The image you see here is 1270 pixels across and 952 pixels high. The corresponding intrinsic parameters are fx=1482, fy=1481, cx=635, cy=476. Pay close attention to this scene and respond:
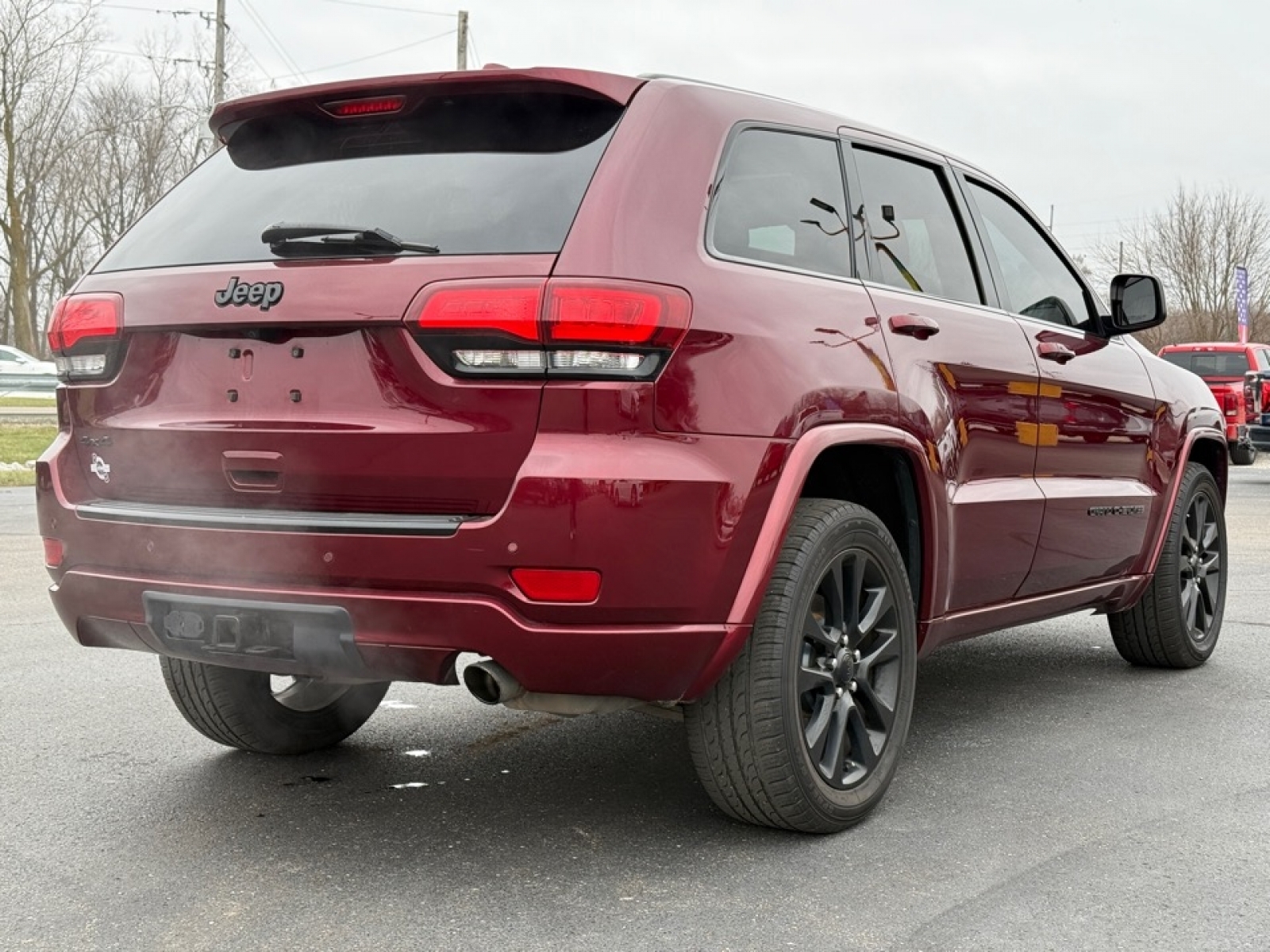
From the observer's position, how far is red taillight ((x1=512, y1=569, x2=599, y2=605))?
302 cm

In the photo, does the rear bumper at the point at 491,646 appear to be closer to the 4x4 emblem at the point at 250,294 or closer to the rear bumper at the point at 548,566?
the rear bumper at the point at 548,566

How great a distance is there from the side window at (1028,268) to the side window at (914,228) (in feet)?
0.79

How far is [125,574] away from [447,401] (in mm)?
927

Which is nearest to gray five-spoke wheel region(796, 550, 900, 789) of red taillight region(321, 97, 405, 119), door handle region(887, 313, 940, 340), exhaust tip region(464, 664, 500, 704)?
door handle region(887, 313, 940, 340)

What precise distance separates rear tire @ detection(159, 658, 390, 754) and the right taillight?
1432mm

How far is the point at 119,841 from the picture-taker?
354 cm

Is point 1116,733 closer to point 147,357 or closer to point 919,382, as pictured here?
point 919,382

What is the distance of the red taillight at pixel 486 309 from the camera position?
300cm

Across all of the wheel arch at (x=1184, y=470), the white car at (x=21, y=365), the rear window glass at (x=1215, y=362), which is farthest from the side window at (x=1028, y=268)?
the white car at (x=21, y=365)

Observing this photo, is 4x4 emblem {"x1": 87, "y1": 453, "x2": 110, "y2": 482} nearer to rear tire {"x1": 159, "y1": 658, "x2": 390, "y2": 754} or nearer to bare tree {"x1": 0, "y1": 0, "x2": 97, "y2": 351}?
rear tire {"x1": 159, "y1": 658, "x2": 390, "y2": 754}

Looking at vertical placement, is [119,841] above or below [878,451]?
below

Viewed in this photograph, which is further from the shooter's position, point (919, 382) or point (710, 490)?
point (919, 382)

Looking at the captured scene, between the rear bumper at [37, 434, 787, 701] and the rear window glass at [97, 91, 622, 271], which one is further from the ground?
the rear window glass at [97, 91, 622, 271]

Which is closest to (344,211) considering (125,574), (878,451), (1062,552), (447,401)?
(447,401)
